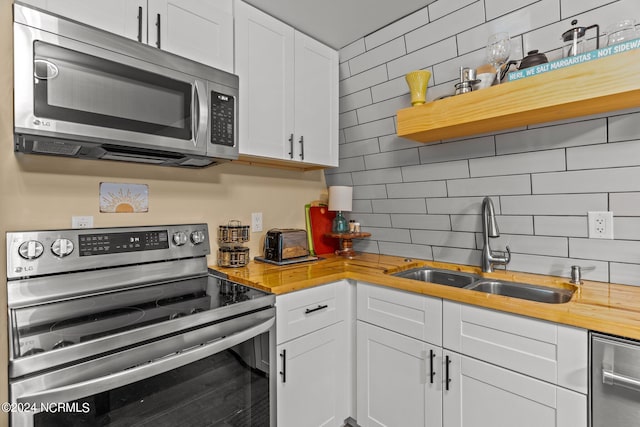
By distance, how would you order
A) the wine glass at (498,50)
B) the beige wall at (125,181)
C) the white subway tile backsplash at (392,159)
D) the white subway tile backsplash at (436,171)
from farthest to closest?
the white subway tile backsplash at (392,159) < the white subway tile backsplash at (436,171) < the wine glass at (498,50) < the beige wall at (125,181)

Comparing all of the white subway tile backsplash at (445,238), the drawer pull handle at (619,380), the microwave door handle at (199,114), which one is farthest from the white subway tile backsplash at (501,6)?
the drawer pull handle at (619,380)

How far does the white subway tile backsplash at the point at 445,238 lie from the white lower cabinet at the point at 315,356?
1.99 ft

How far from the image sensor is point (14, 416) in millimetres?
778

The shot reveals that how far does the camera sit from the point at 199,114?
1405 millimetres

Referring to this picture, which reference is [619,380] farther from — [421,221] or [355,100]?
[355,100]

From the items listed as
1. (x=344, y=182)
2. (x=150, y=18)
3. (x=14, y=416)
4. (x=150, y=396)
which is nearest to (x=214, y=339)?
(x=150, y=396)

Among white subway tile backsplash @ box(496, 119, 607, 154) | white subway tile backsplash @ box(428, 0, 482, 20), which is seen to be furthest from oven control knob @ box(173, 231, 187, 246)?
white subway tile backsplash @ box(428, 0, 482, 20)

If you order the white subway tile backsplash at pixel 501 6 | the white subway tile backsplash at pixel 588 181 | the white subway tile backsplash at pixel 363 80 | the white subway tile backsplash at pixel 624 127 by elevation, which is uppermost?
the white subway tile backsplash at pixel 501 6

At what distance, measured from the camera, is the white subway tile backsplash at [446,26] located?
170cm

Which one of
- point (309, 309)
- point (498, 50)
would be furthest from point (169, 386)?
point (498, 50)

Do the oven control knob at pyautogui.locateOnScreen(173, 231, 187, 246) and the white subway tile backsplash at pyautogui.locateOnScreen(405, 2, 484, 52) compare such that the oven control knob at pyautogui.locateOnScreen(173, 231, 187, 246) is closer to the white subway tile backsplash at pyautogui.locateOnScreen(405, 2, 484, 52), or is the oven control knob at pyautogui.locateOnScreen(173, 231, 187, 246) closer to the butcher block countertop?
the butcher block countertop

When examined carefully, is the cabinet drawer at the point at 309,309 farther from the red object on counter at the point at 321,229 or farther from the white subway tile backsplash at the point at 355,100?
the white subway tile backsplash at the point at 355,100

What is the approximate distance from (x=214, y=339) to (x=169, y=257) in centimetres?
62

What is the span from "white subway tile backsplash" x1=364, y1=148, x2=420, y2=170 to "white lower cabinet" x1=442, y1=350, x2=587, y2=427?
46.3 inches
